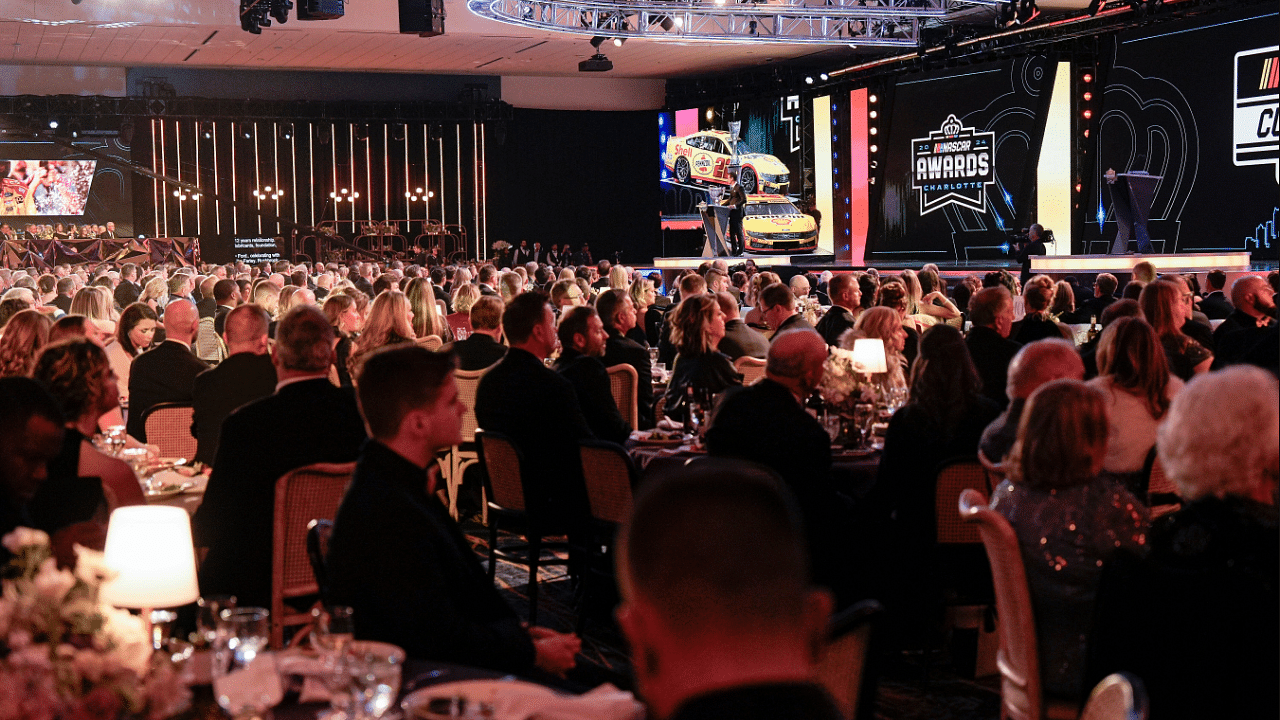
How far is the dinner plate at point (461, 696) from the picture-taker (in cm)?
188

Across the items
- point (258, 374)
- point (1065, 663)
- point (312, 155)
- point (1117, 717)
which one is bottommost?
point (1065, 663)

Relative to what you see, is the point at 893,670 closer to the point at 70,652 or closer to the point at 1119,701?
the point at 1119,701

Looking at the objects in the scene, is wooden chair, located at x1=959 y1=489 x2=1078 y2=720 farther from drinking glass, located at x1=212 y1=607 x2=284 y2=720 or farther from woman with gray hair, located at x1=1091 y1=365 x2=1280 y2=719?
drinking glass, located at x1=212 y1=607 x2=284 y2=720

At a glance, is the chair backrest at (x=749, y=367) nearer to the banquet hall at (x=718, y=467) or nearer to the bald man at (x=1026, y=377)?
the banquet hall at (x=718, y=467)

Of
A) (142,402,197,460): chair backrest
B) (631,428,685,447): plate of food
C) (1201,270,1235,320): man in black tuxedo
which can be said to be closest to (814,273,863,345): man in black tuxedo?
(631,428,685,447): plate of food

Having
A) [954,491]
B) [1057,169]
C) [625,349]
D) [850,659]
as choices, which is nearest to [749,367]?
[625,349]

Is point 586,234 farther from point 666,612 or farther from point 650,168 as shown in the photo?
point 666,612

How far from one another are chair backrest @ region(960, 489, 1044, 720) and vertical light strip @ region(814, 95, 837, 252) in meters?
20.7

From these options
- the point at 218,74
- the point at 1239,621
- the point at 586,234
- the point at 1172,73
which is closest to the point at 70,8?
the point at 218,74

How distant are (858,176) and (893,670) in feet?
61.4

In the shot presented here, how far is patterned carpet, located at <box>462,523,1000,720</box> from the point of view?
4648 millimetres

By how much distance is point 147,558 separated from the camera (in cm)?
265

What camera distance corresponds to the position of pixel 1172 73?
643 inches

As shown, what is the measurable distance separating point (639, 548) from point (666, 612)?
0.23 ft
